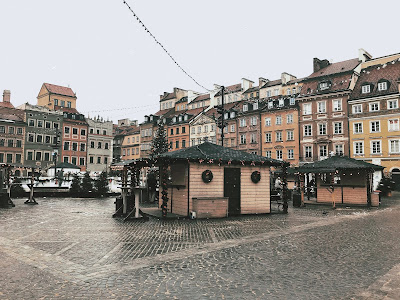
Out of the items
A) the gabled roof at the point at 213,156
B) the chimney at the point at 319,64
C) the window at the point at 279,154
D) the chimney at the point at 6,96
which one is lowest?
the gabled roof at the point at 213,156

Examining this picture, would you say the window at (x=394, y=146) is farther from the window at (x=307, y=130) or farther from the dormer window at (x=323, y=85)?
the dormer window at (x=323, y=85)

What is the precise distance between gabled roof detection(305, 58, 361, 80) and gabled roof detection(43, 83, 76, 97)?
4788 centimetres

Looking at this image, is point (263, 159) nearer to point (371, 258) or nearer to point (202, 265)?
point (371, 258)

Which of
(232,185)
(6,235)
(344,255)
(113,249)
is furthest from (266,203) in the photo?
(6,235)

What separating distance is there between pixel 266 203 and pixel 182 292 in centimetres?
1262

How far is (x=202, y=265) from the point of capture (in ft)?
24.3

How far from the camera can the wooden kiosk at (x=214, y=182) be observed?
15641 millimetres

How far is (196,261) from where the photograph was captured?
306 inches

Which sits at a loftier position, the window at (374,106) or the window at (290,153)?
the window at (374,106)

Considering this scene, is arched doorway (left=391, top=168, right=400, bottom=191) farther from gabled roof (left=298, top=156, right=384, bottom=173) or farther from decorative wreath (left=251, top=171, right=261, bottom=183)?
decorative wreath (left=251, top=171, right=261, bottom=183)

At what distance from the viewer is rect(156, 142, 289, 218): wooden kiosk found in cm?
1564

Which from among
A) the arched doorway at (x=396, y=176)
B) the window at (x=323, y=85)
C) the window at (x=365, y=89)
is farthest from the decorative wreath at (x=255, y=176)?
the window at (x=323, y=85)

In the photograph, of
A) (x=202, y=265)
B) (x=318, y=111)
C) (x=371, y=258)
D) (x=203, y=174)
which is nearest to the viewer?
(x=202, y=265)

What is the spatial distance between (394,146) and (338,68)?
14875 mm
